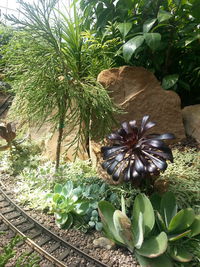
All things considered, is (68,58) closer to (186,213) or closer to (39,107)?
(39,107)

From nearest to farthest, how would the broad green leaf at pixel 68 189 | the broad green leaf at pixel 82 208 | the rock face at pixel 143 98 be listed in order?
1. the broad green leaf at pixel 82 208
2. the broad green leaf at pixel 68 189
3. the rock face at pixel 143 98

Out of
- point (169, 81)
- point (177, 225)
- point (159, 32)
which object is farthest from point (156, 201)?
point (159, 32)

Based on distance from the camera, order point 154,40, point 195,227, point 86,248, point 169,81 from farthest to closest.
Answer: point 169,81 → point 154,40 → point 86,248 → point 195,227

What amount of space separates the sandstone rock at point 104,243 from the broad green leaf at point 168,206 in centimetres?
35

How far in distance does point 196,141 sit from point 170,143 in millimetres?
254

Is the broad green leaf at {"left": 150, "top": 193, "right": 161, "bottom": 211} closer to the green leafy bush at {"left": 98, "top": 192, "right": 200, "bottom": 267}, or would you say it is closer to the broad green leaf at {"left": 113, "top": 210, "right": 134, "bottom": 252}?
the green leafy bush at {"left": 98, "top": 192, "right": 200, "bottom": 267}

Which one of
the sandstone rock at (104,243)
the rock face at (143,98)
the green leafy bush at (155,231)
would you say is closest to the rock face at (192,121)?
the rock face at (143,98)

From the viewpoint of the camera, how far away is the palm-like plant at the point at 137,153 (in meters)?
1.33

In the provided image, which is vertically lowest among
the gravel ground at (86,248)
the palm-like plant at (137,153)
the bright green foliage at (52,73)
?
the gravel ground at (86,248)

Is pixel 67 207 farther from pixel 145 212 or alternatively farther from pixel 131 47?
pixel 131 47

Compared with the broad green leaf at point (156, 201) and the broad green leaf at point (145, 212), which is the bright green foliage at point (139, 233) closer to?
the broad green leaf at point (145, 212)

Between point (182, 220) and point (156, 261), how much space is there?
248 millimetres

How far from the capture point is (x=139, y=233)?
3.81ft

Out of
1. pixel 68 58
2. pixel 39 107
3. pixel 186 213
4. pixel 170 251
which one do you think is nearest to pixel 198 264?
pixel 170 251
